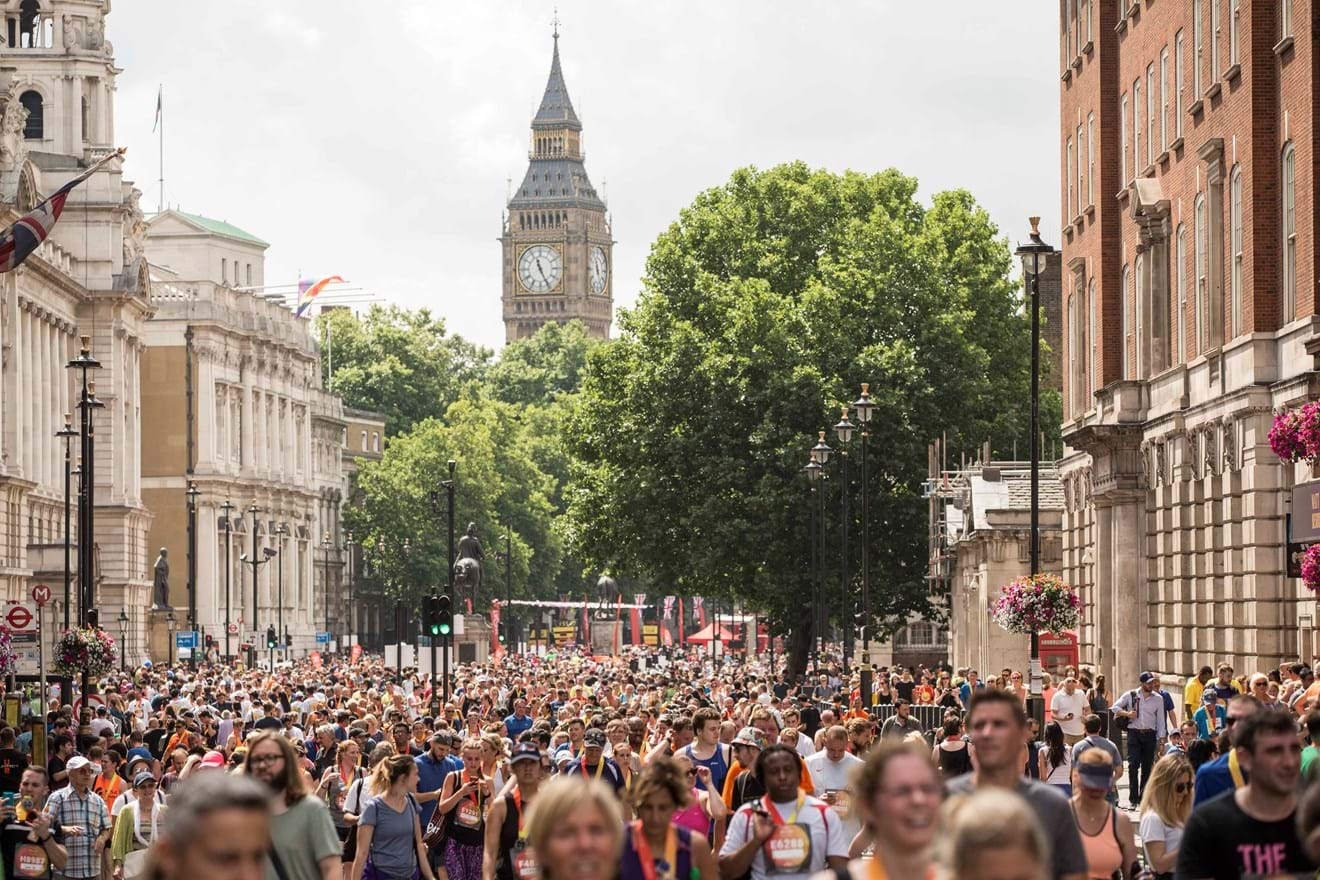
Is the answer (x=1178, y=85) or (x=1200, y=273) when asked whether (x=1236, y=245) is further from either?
(x=1178, y=85)

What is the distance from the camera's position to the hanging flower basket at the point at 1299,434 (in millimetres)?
24000

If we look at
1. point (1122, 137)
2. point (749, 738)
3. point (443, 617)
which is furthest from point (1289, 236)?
point (749, 738)

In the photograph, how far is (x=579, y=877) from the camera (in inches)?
281

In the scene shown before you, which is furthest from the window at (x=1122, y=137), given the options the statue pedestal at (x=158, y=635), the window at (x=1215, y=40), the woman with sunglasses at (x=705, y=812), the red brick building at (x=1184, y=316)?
the statue pedestal at (x=158, y=635)

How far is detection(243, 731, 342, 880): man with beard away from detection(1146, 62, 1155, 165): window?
108 feet

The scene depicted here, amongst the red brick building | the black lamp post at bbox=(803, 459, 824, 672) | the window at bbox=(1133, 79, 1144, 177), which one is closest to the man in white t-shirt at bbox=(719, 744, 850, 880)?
the red brick building

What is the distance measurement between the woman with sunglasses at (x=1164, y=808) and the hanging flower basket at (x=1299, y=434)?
36.5ft

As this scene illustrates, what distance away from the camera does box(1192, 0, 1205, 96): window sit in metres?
38.1

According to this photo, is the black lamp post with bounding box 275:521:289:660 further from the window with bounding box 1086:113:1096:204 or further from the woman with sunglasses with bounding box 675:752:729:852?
the woman with sunglasses with bounding box 675:752:729:852

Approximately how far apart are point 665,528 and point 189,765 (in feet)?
154

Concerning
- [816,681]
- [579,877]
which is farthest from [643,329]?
[579,877]

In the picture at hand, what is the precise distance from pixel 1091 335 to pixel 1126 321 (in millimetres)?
2204

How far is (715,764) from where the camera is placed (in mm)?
17203

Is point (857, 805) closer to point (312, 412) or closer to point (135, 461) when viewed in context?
point (135, 461)
